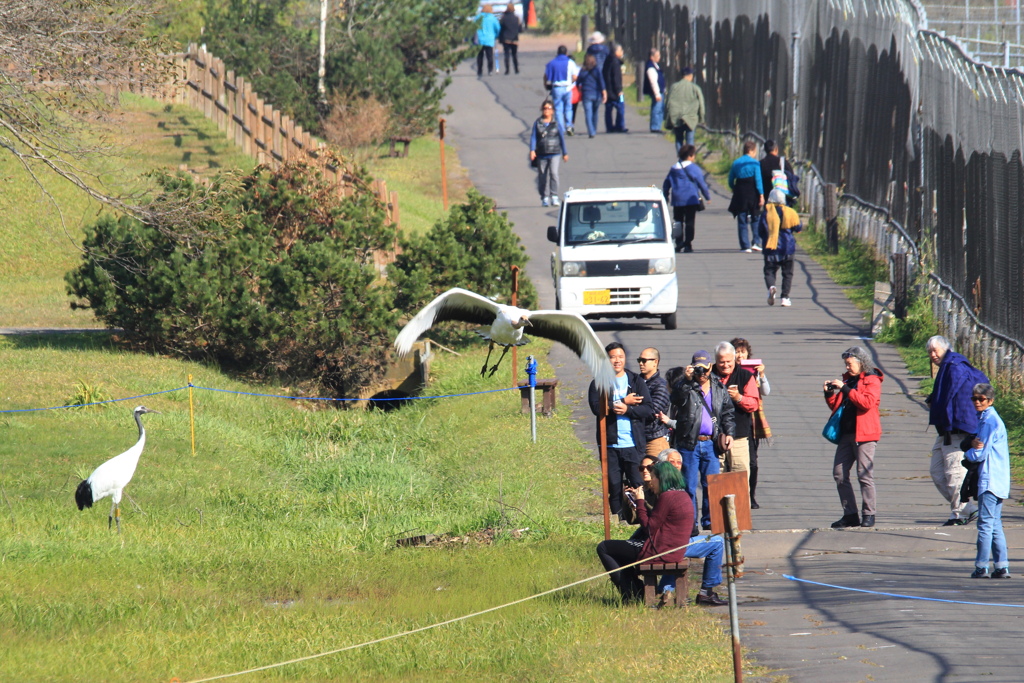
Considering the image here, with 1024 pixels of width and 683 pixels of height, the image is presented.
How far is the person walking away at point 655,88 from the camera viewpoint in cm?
3378

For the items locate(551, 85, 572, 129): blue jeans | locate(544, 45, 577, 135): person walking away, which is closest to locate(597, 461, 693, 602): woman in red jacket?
locate(544, 45, 577, 135): person walking away

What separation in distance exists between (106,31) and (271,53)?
63.0ft

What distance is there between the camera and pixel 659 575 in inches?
399

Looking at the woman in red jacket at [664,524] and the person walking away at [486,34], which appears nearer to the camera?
the woman in red jacket at [664,524]

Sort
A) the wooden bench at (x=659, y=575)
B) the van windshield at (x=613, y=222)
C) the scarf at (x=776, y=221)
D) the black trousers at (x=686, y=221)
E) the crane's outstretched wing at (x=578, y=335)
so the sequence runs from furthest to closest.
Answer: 1. the black trousers at (x=686, y=221)
2. the van windshield at (x=613, y=222)
3. the scarf at (x=776, y=221)
4. the crane's outstretched wing at (x=578, y=335)
5. the wooden bench at (x=659, y=575)

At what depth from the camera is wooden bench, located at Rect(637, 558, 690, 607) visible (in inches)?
388

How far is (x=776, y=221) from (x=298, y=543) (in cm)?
995

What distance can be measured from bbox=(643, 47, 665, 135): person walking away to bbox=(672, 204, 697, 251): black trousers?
10.2m

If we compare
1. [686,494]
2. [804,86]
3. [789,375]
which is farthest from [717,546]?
[804,86]

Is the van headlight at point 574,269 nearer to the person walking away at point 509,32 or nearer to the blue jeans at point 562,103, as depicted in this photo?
the blue jeans at point 562,103

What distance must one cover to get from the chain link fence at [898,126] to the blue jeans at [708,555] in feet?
23.9

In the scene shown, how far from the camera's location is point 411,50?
119ft

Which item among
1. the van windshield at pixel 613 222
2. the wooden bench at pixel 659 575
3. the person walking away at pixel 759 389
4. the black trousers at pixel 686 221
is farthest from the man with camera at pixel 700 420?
the black trousers at pixel 686 221

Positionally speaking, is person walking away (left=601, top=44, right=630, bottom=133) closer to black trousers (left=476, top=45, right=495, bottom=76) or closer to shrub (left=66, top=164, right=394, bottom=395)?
black trousers (left=476, top=45, right=495, bottom=76)
